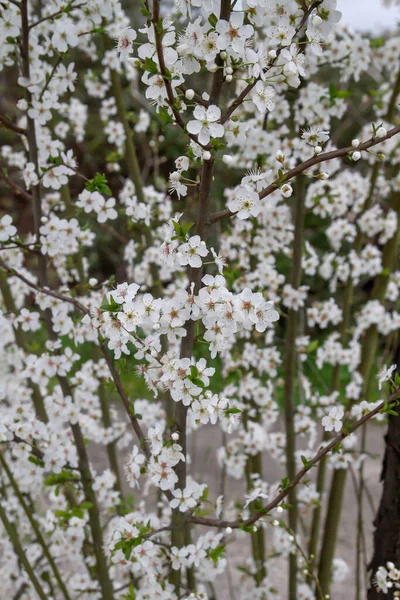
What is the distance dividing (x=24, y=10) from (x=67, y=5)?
14 centimetres

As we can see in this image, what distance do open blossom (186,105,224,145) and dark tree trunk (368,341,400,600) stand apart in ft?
3.15

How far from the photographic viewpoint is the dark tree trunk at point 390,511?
1737mm

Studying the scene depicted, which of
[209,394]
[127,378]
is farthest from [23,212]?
[209,394]

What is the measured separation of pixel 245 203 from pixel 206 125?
168 millimetres

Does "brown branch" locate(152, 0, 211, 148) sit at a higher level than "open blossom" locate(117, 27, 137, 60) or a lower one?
lower

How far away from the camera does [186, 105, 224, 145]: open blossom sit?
1124 millimetres

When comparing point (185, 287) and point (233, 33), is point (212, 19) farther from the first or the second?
point (185, 287)

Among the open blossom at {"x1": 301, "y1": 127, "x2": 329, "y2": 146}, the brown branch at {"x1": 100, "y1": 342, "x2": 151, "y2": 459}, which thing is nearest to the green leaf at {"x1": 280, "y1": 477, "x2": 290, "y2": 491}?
the brown branch at {"x1": 100, "y1": 342, "x2": 151, "y2": 459}

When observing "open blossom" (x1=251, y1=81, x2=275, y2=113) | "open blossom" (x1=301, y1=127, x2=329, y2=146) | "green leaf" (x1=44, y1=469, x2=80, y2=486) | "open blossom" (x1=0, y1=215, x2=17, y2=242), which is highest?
"open blossom" (x1=0, y1=215, x2=17, y2=242)

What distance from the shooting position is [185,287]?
221 cm

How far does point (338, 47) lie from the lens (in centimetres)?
230

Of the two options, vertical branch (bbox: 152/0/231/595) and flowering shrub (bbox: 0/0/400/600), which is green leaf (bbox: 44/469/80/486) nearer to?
flowering shrub (bbox: 0/0/400/600)

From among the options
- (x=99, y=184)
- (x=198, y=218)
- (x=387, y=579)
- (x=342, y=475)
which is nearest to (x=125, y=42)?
(x=198, y=218)

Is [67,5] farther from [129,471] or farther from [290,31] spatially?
[129,471]
